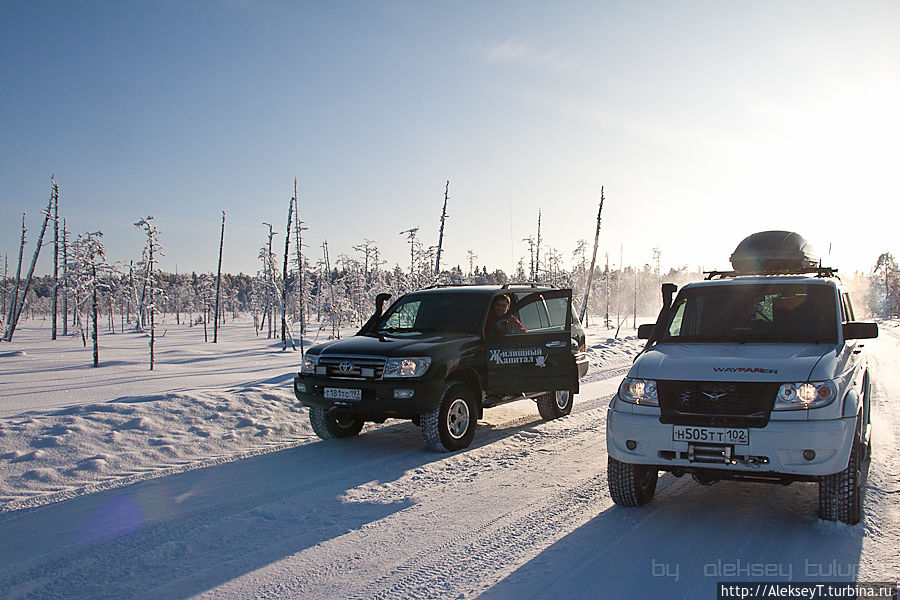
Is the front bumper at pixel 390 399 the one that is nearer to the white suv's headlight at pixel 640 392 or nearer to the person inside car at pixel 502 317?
the person inside car at pixel 502 317

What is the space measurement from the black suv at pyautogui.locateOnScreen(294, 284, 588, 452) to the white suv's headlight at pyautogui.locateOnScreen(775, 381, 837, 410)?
384 cm

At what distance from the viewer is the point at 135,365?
2631 cm

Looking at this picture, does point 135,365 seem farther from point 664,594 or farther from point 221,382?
point 664,594

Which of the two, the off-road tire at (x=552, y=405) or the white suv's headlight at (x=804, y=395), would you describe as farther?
the off-road tire at (x=552, y=405)

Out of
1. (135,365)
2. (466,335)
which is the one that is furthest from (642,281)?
(466,335)

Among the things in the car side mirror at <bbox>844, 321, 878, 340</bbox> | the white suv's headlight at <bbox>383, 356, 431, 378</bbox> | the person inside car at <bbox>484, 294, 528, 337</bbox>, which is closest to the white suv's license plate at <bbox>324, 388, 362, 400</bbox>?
the white suv's headlight at <bbox>383, 356, 431, 378</bbox>

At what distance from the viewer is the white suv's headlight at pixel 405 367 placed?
707cm

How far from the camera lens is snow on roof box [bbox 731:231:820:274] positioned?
11734 mm

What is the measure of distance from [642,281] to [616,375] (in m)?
126

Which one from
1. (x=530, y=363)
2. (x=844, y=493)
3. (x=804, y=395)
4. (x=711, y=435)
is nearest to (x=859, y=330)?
(x=804, y=395)

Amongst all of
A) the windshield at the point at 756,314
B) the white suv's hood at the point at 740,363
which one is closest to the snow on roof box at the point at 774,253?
the windshield at the point at 756,314

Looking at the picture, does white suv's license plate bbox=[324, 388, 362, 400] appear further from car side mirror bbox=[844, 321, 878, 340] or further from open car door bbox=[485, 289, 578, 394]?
car side mirror bbox=[844, 321, 878, 340]

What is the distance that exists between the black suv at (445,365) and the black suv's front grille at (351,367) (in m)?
0.01

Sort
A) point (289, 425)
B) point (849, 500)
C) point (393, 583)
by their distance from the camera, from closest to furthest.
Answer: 1. point (393, 583)
2. point (849, 500)
3. point (289, 425)
